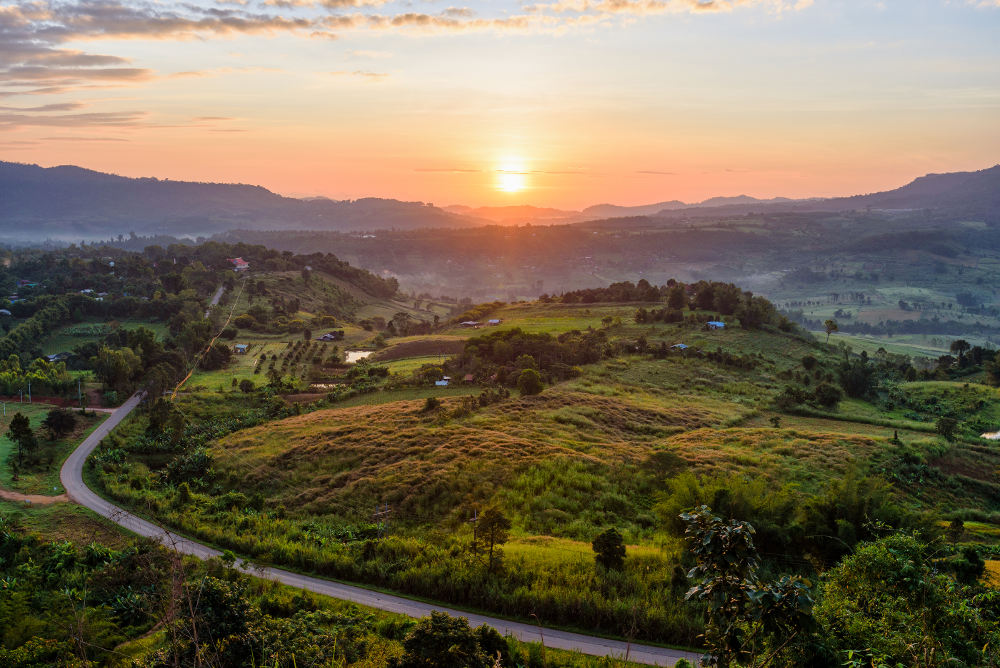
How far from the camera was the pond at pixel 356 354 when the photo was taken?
83.8m

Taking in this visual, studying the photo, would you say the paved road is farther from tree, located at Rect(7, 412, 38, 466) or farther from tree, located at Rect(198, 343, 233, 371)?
tree, located at Rect(7, 412, 38, 466)

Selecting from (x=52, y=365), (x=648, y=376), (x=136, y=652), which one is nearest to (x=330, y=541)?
(x=136, y=652)

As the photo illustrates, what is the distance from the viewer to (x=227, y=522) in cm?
2984

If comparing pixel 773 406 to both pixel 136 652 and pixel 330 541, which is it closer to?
pixel 330 541

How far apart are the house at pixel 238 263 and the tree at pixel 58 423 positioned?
94.8m

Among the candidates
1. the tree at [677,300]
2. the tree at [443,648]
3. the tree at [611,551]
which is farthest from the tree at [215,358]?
the tree at [443,648]

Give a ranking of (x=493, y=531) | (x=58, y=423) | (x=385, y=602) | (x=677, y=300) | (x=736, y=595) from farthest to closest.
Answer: (x=677, y=300) < (x=58, y=423) < (x=493, y=531) < (x=385, y=602) < (x=736, y=595)

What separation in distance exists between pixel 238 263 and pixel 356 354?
235 feet

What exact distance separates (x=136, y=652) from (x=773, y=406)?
2105 inches

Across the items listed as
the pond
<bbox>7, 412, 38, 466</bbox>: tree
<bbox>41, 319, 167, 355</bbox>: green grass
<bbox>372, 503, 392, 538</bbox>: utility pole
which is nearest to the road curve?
<bbox>372, 503, 392, 538</bbox>: utility pole

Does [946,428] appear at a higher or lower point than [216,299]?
lower

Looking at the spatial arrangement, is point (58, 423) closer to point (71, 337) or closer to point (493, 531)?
point (493, 531)

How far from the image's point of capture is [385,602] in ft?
72.7

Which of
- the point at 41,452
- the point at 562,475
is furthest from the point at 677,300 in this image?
the point at 41,452
